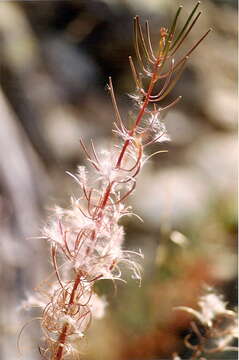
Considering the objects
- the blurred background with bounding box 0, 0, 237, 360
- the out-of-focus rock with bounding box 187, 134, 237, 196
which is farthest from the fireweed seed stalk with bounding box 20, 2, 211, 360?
the out-of-focus rock with bounding box 187, 134, 237, 196

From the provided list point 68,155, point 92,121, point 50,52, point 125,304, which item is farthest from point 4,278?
point 50,52

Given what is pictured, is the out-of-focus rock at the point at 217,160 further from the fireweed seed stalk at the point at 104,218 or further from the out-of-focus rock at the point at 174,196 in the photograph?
the fireweed seed stalk at the point at 104,218

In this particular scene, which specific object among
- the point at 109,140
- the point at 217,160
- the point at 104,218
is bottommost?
the point at 104,218

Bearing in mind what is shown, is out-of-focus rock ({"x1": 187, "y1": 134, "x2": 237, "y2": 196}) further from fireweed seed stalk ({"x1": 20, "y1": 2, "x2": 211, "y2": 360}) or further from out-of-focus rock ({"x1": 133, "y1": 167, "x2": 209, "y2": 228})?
fireweed seed stalk ({"x1": 20, "y1": 2, "x2": 211, "y2": 360})

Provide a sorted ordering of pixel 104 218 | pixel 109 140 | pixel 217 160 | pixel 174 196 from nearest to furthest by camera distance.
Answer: pixel 104 218 → pixel 109 140 → pixel 174 196 → pixel 217 160

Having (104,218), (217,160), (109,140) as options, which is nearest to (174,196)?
(217,160)

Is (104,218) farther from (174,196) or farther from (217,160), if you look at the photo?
(217,160)

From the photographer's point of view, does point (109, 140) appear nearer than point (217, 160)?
Yes

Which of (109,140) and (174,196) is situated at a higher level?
(174,196)

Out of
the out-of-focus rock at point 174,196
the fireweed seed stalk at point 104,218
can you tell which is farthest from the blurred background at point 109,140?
the fireweed seed stalk at point 104,218
